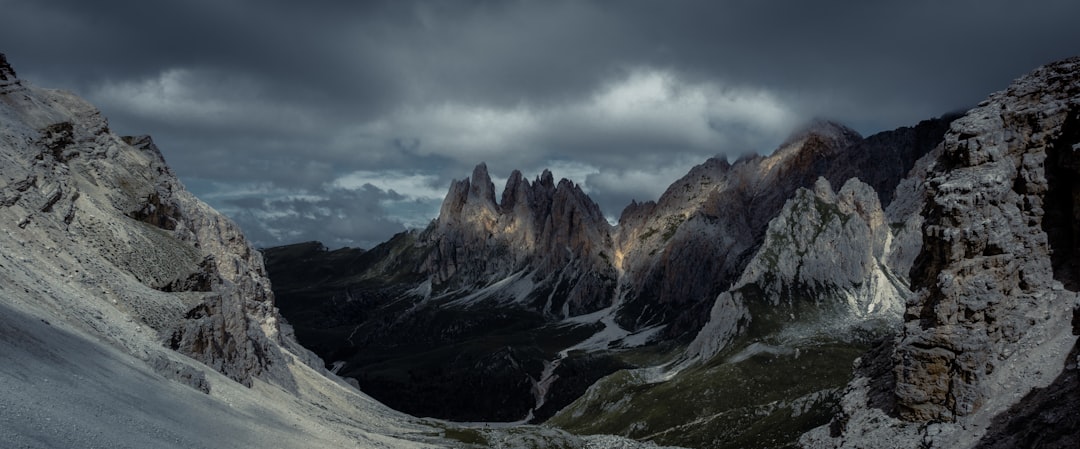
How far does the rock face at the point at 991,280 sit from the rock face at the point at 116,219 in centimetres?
7364

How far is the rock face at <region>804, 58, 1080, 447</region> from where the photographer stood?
56.2 meters

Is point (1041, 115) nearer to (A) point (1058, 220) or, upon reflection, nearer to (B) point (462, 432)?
(A) point (1058, 220)

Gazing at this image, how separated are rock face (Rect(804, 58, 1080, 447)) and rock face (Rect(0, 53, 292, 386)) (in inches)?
2899

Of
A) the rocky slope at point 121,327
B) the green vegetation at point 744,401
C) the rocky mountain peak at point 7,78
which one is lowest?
the green vegetation at point 744,401

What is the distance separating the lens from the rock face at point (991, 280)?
184ft

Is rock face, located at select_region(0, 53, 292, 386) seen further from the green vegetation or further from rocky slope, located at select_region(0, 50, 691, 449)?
the green vegetation

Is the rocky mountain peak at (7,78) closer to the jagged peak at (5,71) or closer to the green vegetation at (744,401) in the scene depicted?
the jagged peak at (5,71)

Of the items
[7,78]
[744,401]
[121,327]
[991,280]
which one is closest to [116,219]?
[7,78]

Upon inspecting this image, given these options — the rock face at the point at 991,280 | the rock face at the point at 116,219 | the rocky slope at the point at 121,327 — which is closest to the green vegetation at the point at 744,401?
the rocky slope at the point at 121,327

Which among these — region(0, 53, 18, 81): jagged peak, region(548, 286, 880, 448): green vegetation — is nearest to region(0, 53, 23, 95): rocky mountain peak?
region(0, 53, 18, 81): jagged peak

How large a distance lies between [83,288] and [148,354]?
45.8ft

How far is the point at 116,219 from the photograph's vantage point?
305ft

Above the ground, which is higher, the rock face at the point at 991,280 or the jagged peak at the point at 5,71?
the jagged peak at the point at 5,71

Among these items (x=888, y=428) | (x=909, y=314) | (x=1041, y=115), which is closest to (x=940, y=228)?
(x=909, y=314)
